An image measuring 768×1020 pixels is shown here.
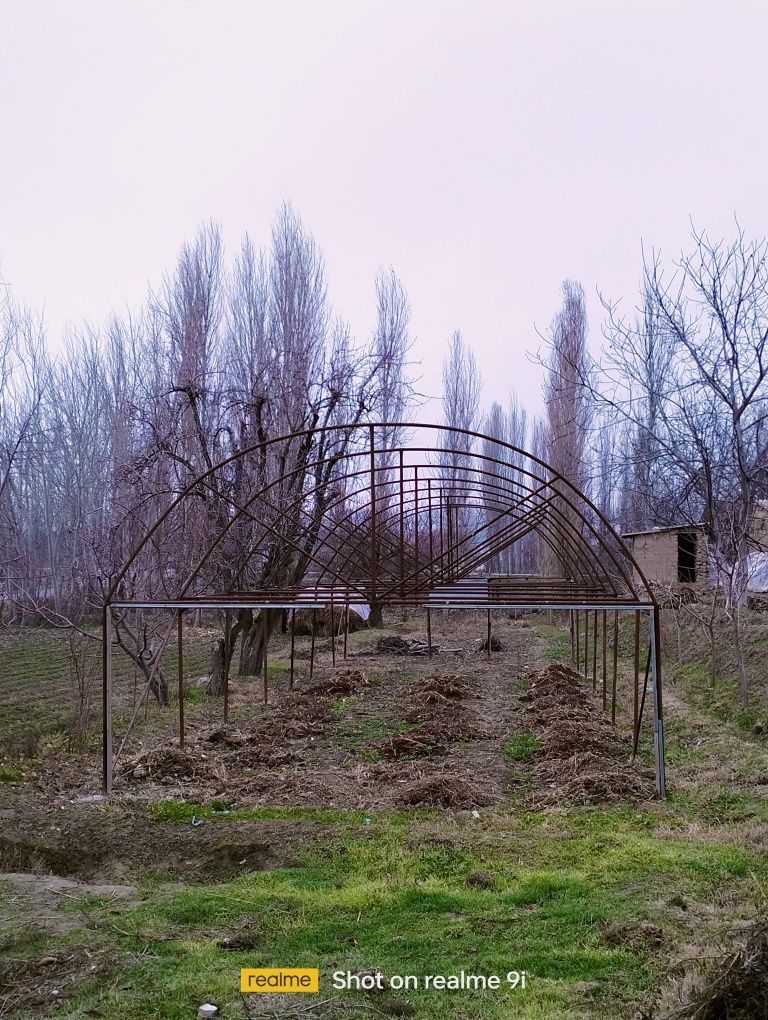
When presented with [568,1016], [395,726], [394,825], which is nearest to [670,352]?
[395,726]

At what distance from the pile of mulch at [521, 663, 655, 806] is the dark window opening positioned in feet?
26.2

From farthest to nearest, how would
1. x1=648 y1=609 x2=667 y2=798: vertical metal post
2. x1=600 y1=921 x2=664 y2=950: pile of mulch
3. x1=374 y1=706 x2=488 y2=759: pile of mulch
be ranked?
x1=374 y1=706 x2=488 y2=759: pile of mulch < x1=648 y1=609 x2=667 y2=798: vertical metal post < x1=600 y1=921 x2=664 y2=950: pile of mulch

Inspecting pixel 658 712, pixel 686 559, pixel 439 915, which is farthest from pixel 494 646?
pixel 439 915

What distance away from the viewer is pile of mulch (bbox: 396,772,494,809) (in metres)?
6.14

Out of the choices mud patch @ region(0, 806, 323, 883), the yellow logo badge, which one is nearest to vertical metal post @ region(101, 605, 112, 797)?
mud patch @ region(0, 806, 323, 883)

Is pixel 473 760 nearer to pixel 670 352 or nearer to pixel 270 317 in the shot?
pixel 670 352

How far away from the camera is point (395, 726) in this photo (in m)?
9.36

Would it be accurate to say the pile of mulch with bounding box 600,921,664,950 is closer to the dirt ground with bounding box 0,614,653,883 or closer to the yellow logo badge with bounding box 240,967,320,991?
the yellow logo badge with bounding box 240,967,320,991

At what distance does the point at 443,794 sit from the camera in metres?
6.23

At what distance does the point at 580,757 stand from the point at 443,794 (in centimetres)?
154

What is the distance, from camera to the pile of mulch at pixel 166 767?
23.3 feet

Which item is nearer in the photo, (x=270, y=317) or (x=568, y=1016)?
(x=568, y=1016)

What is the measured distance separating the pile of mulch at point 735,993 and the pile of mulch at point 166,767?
498 centimetres

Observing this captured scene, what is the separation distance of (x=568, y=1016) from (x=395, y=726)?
6369 millimetres
